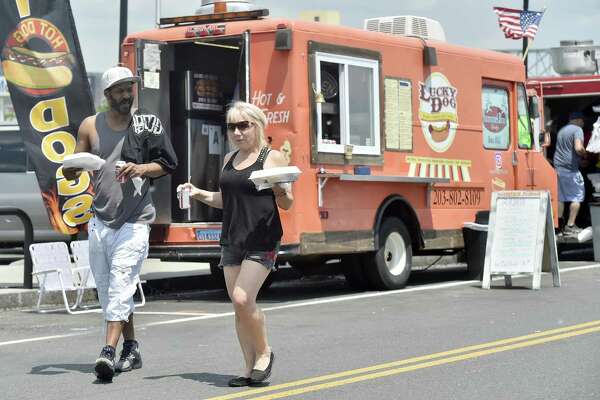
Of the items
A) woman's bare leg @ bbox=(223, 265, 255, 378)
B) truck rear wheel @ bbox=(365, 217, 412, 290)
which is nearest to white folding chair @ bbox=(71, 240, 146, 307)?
truck rear wheel @ bbox=(365, 217, 412, 290)

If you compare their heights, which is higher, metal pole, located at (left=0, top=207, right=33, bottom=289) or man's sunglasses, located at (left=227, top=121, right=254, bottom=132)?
man's sunglasses, located at (left=227, top=121, right=254, bottom=132)

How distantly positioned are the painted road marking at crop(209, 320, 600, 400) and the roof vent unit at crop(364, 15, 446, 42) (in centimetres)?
565

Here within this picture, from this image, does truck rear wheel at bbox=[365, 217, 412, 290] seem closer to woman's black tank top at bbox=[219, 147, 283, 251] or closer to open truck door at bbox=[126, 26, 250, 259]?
open truck door at bbox=[126, 26, 250, 259]

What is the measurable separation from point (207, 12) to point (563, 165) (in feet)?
24.4

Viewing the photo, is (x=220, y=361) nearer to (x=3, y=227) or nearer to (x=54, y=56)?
(x=54, y=56)

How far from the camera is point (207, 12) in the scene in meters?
14.2

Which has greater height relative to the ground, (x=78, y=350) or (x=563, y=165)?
(x=563, y=165)

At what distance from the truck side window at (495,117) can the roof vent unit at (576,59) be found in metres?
3.86

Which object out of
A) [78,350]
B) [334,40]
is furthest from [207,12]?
[78,350]

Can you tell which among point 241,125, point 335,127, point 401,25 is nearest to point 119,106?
point 241,125

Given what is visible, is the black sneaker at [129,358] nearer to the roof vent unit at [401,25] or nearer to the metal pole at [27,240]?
the metal pole at [27,240]

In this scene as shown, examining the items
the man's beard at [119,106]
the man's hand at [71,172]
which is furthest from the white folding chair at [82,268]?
the man's beard at [119,106]

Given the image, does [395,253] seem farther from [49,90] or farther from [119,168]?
[119,168]

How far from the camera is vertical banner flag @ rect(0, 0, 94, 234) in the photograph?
13633mm
